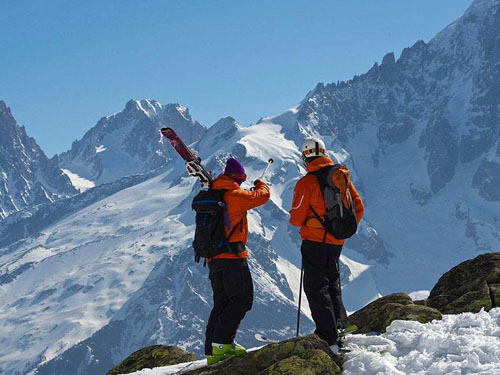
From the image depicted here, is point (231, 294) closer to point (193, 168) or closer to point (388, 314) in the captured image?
point (193, 168)

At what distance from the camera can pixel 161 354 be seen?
1738cm

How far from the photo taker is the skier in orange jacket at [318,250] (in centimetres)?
1145

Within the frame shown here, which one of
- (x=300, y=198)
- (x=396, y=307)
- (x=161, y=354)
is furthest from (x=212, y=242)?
(x=161, y=354)

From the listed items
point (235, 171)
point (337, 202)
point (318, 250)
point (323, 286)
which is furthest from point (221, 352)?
point (337, 202)

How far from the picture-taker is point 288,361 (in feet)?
33.2

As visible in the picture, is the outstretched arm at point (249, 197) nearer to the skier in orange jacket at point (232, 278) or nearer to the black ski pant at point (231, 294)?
the skier in orange jacket at point (232, 278)

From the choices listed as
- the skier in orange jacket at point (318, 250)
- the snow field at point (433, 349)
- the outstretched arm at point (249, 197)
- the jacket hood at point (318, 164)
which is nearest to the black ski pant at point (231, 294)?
the outstretched arm at point (249, 197)

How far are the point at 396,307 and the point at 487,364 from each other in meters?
4.68

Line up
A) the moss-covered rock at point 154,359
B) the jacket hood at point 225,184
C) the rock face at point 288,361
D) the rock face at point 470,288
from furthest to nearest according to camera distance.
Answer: the moss-covered rock at point 154,359
the rock face at point 470,288
the jacket hood at point 225,184
the rock face at point 288,361

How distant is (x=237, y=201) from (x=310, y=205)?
1454 millimetres

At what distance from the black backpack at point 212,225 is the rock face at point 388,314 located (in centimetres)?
406

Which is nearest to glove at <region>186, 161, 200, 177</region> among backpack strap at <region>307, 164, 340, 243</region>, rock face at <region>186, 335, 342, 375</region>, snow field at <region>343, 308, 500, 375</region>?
backpack strap at <region>307, 164, 340, 243</region>

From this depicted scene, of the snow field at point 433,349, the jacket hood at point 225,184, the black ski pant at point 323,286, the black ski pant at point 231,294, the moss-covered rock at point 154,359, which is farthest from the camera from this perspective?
the moss-covered rock at point 154,359

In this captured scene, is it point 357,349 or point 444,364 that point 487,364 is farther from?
point 357,349
